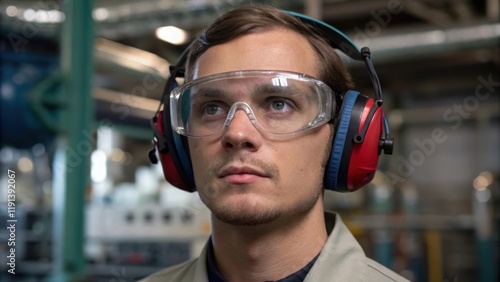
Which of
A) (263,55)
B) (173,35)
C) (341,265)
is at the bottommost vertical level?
(341,265)

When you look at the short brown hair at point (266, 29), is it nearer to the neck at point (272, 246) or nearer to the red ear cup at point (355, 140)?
the red ear cup at point (355, 140)

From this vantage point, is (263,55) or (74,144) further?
(74,144)

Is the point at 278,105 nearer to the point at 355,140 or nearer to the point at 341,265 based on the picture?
the point at 355,140

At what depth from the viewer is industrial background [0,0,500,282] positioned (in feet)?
7.34

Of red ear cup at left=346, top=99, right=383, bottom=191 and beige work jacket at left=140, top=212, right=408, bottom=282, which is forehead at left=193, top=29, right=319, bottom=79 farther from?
beige work jacket at left=140, top=212, right=408, bottom=282

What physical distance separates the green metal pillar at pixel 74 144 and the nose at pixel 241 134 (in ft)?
4.36

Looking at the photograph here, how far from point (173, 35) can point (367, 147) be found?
4340mm

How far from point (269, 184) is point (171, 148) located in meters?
0.30

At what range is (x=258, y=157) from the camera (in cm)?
106

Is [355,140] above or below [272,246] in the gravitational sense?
above

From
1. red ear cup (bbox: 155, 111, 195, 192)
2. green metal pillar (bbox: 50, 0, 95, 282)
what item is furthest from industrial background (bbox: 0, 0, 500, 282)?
red ear cup (bbox: 155, 111, 195, 192)

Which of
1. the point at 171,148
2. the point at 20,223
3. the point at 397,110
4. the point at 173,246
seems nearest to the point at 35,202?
the point at 20,223

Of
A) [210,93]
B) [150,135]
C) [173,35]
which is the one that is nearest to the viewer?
[210,93]

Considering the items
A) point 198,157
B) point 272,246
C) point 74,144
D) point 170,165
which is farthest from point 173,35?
point 272,246
